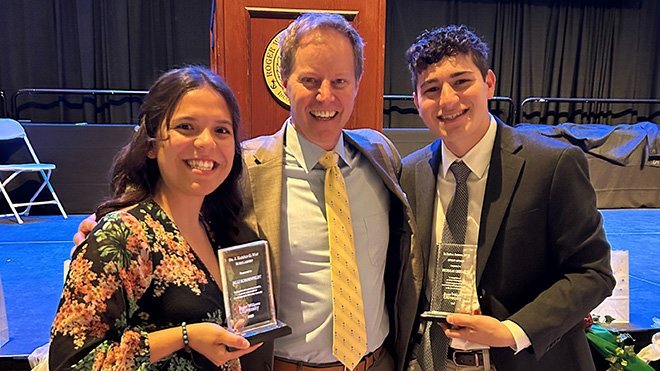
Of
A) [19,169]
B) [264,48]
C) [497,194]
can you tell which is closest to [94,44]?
[19,169]

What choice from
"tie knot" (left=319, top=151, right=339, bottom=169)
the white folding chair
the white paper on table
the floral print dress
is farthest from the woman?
the white folding chair

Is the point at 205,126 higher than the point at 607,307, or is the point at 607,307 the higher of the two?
the point at 205,126

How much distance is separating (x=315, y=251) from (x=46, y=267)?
3098 millimetres

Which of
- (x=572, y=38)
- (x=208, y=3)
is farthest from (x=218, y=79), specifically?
(x=572, y=38)

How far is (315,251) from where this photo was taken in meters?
1.27

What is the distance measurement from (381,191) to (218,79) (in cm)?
56

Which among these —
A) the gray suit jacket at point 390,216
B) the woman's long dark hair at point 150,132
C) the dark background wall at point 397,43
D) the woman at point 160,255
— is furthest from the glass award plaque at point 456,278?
the dark background wall at point 397,43

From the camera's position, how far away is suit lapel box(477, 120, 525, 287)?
1.20 m

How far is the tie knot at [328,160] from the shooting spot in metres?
1.29

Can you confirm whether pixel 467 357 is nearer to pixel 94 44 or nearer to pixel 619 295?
pixel 619 295

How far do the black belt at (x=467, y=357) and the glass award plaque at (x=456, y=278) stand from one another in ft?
0.49

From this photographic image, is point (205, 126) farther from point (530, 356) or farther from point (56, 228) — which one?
point (56, 228)

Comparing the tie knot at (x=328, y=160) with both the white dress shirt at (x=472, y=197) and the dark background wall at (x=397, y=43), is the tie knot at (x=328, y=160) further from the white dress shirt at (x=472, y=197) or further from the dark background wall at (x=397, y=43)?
the dark background wall at (x=397, y=43)

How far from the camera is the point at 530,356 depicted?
4.02ft
